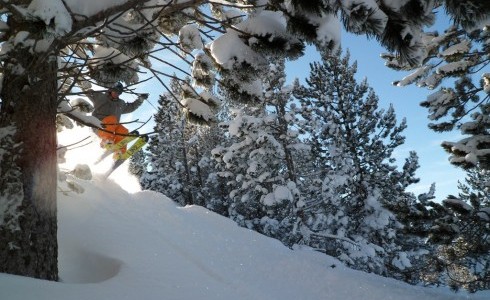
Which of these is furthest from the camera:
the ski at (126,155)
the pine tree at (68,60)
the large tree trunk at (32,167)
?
the ski at (126,155)

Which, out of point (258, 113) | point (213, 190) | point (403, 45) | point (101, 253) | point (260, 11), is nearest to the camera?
point (403, 45)

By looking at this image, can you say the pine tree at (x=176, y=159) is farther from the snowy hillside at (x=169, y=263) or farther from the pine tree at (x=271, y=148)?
the snowy hillside at (x=169, y=263)

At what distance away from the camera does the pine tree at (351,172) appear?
1695 centimetres

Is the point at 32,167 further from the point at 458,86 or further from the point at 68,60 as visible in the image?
the point at 458,86

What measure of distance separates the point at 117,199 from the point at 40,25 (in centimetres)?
644

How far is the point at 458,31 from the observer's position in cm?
775

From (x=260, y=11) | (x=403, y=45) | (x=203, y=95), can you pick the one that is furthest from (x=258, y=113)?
(x=403, y=45)

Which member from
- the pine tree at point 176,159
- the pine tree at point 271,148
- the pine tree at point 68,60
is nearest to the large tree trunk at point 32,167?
the pine tree at point 68,60

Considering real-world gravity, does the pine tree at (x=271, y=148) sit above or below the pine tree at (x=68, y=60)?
above

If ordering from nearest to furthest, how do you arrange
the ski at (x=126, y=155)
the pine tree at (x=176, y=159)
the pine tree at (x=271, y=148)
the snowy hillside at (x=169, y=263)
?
the snowy hillside at (x=169, y=263) → the ski at (x=126, y=155) → the pine tree at (x=271, y=148) → the pine tree at (x=176, y=159)

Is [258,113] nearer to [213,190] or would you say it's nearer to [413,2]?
[213,190]

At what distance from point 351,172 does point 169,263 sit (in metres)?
14.1

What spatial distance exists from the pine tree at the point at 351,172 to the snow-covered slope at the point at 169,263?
8.70 meters

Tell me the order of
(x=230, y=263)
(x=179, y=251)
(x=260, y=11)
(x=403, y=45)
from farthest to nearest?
(x=230, y=263)
(x=179, y=251)
(x=260, y=11)
(x=403, y=45)
